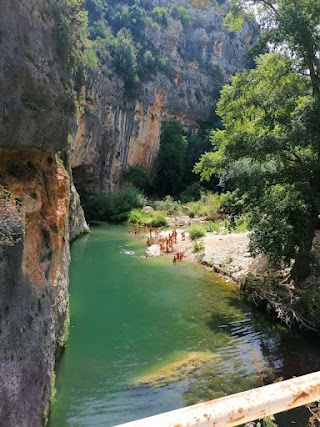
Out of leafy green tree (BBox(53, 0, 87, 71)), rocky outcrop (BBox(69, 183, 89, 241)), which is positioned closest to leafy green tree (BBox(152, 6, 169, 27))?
rocky outcrop (BBox(69, 183, 89, 241))

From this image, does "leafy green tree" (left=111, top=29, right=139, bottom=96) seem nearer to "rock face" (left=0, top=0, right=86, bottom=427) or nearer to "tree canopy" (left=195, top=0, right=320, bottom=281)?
"tree canopy" (left=195, top=0, right=320, bottom=281)

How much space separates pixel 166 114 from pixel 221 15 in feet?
76.2

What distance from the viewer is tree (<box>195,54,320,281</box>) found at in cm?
1215

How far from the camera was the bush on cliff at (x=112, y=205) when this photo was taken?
35.5 metres

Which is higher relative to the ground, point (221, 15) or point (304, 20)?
point (221, 15)

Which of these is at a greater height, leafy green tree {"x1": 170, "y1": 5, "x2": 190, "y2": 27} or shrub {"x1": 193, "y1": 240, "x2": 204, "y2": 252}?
leafy green tree {"x1": 170, "y1": 5, "x2": 190, "y2": 27}

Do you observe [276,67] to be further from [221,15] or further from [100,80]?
[221,15]

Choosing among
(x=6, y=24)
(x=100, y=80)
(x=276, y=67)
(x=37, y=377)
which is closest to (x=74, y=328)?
(x=37, y=377)

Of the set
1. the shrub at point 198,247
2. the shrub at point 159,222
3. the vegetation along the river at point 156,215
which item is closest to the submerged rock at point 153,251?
the vegetation along the river at point 156,215

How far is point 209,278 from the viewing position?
1719cm

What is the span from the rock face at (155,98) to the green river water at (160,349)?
2080 cm

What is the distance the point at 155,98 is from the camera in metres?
44.1

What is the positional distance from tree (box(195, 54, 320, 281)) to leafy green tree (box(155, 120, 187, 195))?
3104 centimetres

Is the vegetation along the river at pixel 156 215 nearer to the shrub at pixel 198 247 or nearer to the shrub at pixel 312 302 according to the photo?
the shrub at pixel 312 302
